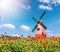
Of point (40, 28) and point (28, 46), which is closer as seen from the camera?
point (28, 46)

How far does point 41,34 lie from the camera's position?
33.5 m

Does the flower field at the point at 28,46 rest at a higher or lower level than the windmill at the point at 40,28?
lower

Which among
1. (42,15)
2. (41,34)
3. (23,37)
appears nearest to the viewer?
(23,37)

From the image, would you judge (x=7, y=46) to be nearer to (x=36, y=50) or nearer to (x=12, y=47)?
(x=12, y=47)

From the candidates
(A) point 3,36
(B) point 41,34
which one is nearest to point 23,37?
(A) point 3,36

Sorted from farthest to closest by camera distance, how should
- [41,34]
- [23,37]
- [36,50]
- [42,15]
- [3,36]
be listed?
[42,15]
[41,34]
[23,37]
[3,36]
[36,50]

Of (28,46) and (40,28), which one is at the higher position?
(40,28)

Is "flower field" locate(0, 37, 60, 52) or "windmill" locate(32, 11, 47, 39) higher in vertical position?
"windmill" locate(32, 11, 47, 39)

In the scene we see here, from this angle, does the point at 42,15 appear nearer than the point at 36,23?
No

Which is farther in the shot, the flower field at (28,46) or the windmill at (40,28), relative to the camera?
the windmill at (40,28)

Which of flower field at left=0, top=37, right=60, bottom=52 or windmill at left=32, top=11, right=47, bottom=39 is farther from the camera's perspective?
windmill at left=32, top=11, right=47, bottom=39

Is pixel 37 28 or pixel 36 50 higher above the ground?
pixel 37 28

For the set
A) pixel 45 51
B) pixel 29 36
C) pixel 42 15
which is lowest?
pixel 45 51

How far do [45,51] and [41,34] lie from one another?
22345mm
